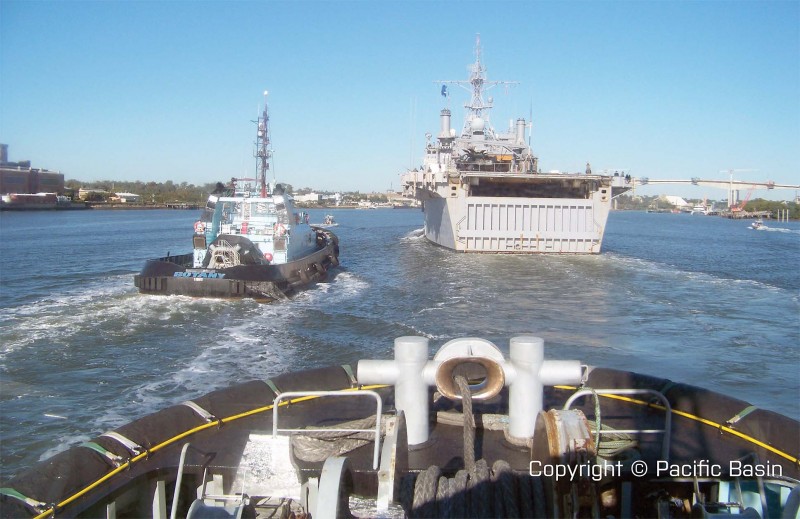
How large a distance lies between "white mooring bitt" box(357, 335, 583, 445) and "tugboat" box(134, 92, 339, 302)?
43.9 ft

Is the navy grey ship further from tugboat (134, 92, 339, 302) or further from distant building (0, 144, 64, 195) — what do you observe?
distant building (0, 144, 64, 195)

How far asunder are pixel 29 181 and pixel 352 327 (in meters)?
80.8

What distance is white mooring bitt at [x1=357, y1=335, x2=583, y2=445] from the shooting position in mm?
4078

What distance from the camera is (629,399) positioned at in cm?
529

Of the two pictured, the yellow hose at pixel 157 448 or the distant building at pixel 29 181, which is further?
the distant building at pixel 29 181

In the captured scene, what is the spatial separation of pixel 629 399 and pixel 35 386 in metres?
8.84

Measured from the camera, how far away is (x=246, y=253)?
60.8ft

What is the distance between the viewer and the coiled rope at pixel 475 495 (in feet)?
10.1

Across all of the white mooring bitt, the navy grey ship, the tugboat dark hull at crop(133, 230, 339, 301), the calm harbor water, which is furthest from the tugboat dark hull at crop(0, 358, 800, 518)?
the navy grey ship

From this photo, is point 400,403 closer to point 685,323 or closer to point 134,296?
point 685,323

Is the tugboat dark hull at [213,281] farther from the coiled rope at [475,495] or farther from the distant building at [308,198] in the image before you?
the distant building at [308,198]

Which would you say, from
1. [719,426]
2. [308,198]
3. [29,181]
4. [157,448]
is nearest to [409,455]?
[157,448]

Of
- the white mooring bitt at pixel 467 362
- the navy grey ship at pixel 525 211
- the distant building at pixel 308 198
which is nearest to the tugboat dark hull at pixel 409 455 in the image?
the white mooring bitt at pixel 467 362

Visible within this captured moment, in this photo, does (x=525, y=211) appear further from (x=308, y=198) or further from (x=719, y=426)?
(x=308, y=198)
